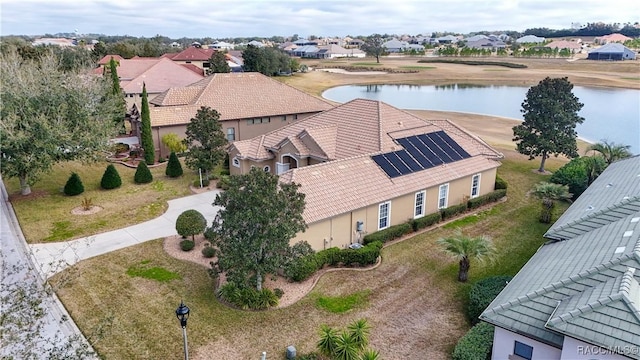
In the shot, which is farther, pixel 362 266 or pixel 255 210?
pixel 362 266

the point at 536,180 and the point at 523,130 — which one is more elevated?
the point at 523,130

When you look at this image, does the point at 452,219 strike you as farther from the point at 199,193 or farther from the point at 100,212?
the point at 100,212

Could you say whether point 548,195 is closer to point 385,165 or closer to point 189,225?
point 385,165

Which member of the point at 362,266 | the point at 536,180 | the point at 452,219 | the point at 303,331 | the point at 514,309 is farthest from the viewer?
the point at 536,180

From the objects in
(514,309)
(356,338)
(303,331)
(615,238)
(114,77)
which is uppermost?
(114,77)

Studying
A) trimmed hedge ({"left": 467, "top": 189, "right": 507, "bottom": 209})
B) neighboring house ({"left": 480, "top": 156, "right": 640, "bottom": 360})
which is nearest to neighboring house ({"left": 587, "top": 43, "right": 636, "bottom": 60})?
trimmed hedge ({"left": 467, "top": 189, "right": 507, "bottom": 209})

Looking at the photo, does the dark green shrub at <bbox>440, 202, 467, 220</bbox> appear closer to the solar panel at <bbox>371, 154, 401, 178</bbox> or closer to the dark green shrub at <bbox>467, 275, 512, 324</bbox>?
the solar panel at <bbox>371, 154, 401, 178</bbox>

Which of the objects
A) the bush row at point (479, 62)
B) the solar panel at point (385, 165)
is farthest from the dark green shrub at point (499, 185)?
the bush row at point (479, 62)

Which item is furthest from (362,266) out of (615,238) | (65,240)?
(65,240)

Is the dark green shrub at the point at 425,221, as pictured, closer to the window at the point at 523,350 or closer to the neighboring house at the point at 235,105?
the window at the point at 523,350
